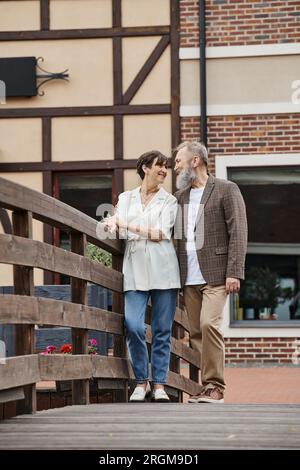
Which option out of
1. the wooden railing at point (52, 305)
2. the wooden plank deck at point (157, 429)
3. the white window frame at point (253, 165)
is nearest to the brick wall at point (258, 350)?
the white window frame at point (253, 165)

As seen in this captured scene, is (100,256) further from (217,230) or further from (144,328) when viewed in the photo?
(144,328)

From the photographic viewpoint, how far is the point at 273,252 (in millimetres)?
15102

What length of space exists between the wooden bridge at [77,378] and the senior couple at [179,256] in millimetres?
188

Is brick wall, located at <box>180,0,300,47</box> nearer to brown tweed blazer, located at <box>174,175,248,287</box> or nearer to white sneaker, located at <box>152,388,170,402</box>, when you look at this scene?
brown tweed blazer, located at <box>174,175,248,287</box>

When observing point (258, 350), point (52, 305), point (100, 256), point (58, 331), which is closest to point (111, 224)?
point (52, 305)

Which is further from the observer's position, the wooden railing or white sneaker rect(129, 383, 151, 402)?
white sneaker rect(129, 383, 151, 402)

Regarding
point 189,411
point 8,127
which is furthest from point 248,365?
point 189,411

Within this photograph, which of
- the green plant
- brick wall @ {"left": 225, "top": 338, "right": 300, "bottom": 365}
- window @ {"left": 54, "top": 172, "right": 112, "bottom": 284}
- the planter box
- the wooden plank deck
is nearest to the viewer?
the wooden plank deck

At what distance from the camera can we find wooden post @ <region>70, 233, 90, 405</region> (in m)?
7.16

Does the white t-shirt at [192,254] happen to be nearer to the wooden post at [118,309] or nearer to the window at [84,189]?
the wooden post at [118,309]

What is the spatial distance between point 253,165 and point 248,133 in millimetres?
432

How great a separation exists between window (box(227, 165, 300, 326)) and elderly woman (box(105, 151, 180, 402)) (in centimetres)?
732

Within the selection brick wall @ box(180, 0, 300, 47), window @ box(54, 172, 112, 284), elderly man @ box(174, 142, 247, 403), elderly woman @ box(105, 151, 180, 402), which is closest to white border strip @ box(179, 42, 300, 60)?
brick wall @ box(180, 0, 300, 47)
